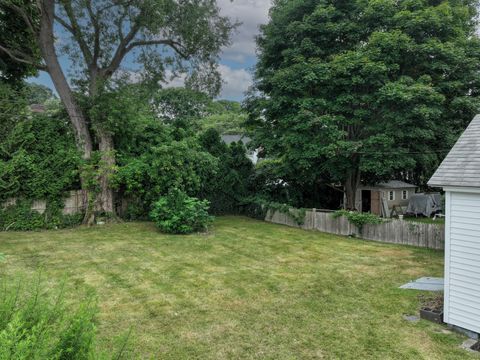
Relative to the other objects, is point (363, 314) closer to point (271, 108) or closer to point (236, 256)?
point (236, 256)

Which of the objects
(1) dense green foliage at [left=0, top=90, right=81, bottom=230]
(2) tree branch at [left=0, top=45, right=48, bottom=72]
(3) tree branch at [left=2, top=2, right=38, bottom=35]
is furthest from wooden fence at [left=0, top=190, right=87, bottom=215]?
(3) tree branch at [left=2, top=2, right=38, bottom=35]

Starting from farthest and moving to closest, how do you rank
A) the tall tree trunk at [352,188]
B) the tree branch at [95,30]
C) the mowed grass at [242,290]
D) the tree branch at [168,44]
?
the tall tree trunk at [352,188] < the tree branch at [168,44] < the tree branch at [95,30] < the mowed grass at [242,290]

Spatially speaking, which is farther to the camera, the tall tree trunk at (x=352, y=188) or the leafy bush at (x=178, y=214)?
the tall tree trunk at (x=352, y=188)

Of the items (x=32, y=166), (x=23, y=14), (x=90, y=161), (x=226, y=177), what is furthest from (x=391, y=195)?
(x=23, y=14)

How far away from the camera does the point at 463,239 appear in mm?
5168

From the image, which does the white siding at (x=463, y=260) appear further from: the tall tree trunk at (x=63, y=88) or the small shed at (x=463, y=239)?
the tall tree trunk at (x=63, y=88)

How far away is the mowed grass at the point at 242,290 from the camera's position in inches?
181

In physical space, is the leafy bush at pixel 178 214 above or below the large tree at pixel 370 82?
below

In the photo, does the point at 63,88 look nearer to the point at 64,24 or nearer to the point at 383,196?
the point at 64,24

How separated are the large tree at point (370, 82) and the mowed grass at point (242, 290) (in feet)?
13.3

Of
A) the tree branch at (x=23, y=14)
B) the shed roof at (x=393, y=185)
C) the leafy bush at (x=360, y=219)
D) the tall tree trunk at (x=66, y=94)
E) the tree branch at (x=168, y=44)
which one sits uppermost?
the tree branch at (x=168, y=44)

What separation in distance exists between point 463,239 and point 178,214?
8769 millimetres

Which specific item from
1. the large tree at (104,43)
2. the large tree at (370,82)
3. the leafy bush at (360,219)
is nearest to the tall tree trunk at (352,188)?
the large tree at (370,82)

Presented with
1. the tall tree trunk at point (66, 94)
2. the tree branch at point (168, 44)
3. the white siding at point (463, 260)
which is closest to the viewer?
the white siding at point (463, 260)
